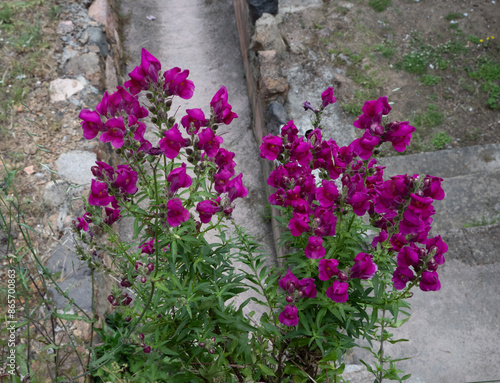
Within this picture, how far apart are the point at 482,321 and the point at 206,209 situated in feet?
8.72

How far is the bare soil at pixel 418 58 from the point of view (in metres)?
4.91

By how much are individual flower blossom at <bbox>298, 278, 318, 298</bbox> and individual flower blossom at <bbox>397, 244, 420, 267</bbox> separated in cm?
34

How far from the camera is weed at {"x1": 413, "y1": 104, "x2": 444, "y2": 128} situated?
4855 millimetres

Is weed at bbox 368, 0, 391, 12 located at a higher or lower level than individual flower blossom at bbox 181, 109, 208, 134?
lower

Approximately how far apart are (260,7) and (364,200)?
173 inches

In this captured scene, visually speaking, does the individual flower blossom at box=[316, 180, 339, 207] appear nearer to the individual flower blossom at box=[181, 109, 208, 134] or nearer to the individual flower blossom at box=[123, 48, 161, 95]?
the individual flower blossom at box=[181, 109, 208, 134]

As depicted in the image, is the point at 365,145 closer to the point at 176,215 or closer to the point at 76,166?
the point at 176,215

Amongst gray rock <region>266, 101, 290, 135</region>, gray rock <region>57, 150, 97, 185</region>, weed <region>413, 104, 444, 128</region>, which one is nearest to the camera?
gray rock <region>57, 150, 97, 185</region>

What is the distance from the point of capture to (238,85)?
5926 mm

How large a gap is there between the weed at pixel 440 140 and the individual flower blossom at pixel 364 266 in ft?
10.8

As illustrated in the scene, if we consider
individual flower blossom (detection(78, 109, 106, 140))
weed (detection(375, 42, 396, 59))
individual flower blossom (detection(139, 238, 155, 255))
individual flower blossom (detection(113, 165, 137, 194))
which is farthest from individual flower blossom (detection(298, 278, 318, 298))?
weed (detection(375, 42, 396, 59))

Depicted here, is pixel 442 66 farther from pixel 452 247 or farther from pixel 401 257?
pixel 401 257

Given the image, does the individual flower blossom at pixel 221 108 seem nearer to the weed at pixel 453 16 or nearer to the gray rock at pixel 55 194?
the gray rock at pixel 55 194

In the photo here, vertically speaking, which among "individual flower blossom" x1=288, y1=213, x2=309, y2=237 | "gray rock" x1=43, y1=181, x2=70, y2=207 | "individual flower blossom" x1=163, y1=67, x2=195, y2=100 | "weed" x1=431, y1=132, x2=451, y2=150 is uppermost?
"individual flower blossom" x1=163, y1=67, x2=195, y2=100
